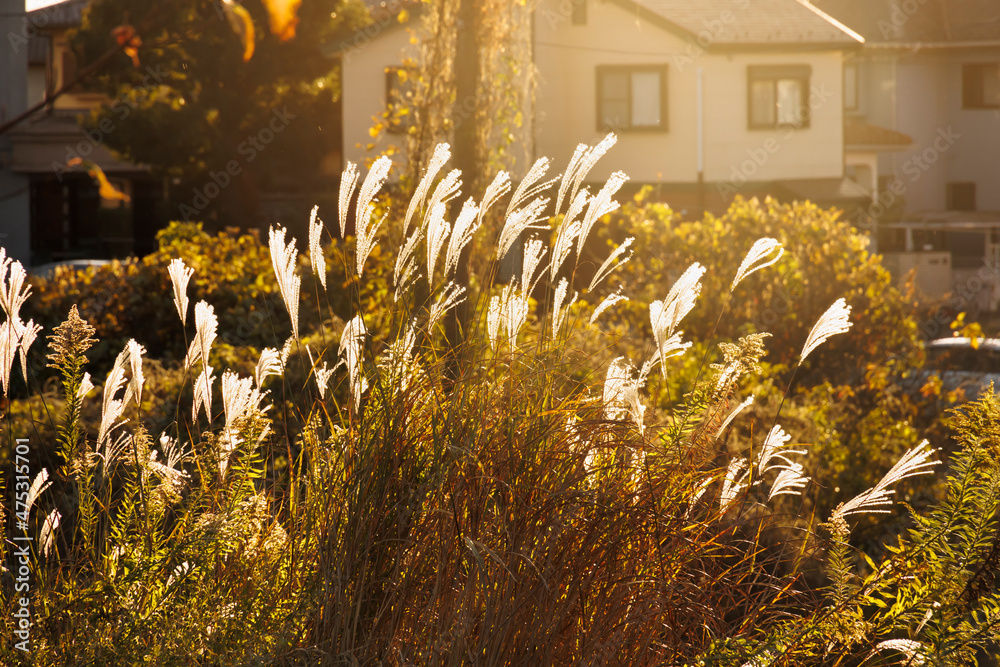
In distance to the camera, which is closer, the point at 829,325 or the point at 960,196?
the point at 829,325

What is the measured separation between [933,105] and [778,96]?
11.8 meters

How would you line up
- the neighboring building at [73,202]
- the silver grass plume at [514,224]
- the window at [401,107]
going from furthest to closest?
the neighboring building at [73,202], the window at [401,107], the silver grass plume at [514,224]

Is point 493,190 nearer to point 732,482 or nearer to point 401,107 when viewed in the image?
point 732,482

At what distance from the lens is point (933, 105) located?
32281mm

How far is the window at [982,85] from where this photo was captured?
3170 cm

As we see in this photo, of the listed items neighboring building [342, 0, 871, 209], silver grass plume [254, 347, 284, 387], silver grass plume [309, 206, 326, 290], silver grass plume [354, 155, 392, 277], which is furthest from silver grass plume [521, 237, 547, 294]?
neighboring building [342, 0, 871, 209]

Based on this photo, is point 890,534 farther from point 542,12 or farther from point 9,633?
point 542,12

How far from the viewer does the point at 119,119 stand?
24.9 m

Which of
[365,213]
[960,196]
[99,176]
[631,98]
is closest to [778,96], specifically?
[631,98]

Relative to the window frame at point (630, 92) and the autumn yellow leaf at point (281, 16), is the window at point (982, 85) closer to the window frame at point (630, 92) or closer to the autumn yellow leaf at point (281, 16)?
the window frame at point (630, 92)

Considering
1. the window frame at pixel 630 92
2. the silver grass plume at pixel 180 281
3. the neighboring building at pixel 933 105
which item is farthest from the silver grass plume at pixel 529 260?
the neighboring building at pixel 933 105

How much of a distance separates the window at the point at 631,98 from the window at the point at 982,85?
14.7 metres

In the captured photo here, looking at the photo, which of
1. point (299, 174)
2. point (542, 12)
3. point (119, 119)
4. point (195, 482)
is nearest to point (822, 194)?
point (542, 12)

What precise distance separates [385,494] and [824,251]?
6445 mm
